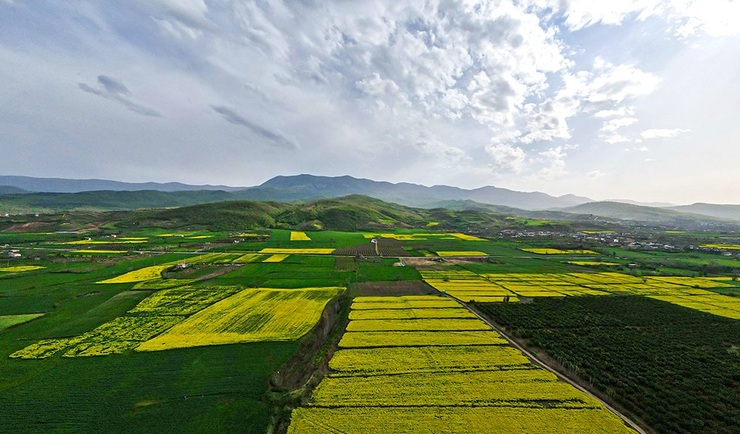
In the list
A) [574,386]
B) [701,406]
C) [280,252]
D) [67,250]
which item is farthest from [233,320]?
[67,250]

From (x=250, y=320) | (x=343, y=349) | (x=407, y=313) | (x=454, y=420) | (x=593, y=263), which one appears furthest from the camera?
(x=593, y=263)

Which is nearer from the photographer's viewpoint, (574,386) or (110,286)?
(574,386)

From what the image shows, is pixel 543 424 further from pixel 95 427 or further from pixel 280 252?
pixel 280 252

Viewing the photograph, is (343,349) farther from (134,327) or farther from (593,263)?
(593,263)

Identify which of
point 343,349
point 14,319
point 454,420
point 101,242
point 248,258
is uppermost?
point 454,420

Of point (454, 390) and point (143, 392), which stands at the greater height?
point (454, 390)

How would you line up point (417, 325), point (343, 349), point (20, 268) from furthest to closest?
point (20, 268), point (417, 325), point (343, 349)

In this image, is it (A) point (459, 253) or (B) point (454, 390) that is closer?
(B) point (454, 390)

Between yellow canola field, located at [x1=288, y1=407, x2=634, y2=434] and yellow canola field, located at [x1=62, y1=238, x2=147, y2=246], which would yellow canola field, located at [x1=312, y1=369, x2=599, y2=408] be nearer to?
yellow canola field, located at [x1=288, y1=407, x2=634, y2=434]

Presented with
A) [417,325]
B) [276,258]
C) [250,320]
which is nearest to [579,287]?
[417,325]
